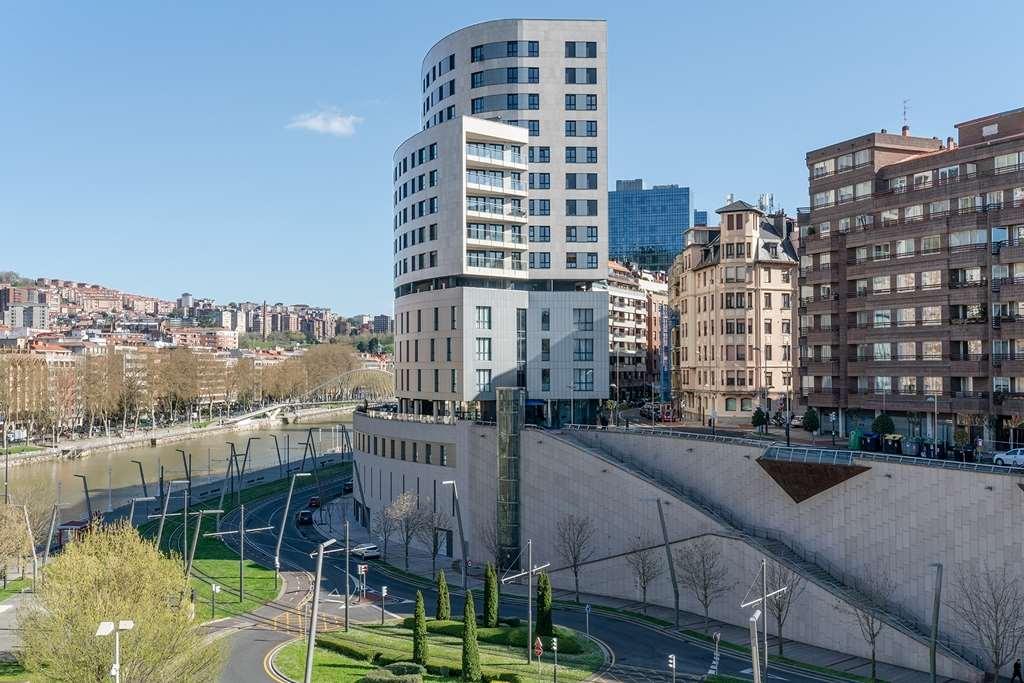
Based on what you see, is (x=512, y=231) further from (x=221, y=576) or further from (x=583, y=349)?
(x=221, y=576)

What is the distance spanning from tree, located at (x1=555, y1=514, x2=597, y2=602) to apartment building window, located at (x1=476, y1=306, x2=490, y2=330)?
21916 millimetres

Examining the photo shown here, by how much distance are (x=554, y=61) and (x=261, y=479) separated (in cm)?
7666

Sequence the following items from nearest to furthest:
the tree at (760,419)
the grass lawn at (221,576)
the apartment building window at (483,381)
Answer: the grass lawn at (221,576) → the tree at (760,419) → the apartment building window at (483,381)

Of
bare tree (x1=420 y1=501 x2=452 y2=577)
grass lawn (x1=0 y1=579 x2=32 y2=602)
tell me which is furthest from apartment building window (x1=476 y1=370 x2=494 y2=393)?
grass lawn (x1=0 y1=579 x2=32 y2=602)

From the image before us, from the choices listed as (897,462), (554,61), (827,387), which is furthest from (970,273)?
(554,61)

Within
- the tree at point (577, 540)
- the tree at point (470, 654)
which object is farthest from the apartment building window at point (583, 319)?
the tree at point (470, 654)

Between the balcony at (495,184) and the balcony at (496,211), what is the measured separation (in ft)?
4.35

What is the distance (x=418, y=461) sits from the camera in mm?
81188

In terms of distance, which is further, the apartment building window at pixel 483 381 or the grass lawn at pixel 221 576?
the apartment building window at pixel 483 381

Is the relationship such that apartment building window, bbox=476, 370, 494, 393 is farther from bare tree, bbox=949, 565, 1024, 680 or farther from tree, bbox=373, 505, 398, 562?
bare tree, bbox=949, 565, 1024, 680

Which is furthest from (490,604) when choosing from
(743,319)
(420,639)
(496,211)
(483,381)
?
(743,319)

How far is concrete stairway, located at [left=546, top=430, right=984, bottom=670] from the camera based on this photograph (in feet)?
151

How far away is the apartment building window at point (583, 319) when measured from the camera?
85.1 m

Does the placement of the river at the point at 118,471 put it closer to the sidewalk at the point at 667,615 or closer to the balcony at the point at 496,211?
the sidewalk at the point at 667,615
